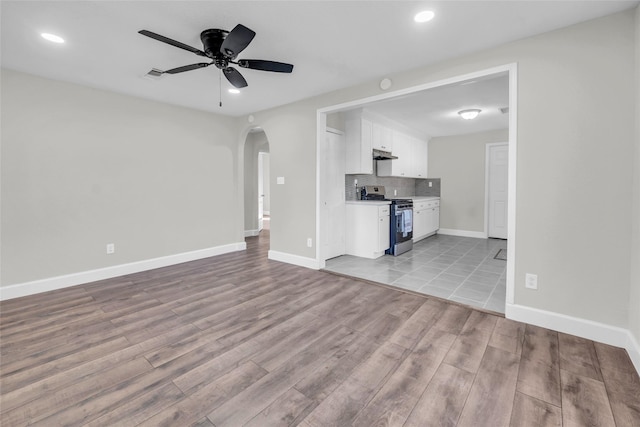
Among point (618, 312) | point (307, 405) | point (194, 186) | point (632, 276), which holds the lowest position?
point (307, 405)

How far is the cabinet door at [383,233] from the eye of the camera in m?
4.64

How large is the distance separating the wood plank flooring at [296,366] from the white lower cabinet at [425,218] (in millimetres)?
3146

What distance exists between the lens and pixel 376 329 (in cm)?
239

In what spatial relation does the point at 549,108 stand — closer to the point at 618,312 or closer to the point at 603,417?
the point at 618,312

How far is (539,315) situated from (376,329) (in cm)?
142

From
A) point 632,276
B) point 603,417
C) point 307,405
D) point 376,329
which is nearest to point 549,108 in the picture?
point 632,276

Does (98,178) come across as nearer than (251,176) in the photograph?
Yes

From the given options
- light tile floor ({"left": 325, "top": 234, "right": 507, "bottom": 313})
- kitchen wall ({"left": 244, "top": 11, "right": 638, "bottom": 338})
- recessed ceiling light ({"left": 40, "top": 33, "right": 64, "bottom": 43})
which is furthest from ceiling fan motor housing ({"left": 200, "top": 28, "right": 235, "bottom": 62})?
light tile floor ({"left": 325, "top": 234, "right": 507, "bottom": 313})

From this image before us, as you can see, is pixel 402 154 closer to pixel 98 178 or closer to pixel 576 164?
pixel 576 164

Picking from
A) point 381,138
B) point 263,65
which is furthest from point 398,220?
point 263,65

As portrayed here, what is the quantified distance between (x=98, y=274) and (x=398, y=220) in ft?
14.9

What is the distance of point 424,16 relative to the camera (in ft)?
7.01

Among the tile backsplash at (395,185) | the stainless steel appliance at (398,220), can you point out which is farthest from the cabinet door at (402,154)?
the stainless steel appliance at (398,220)

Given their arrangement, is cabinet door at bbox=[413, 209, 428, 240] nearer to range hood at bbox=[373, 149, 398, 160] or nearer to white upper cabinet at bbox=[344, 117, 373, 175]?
range hood at bbox=[373, 149, 398, 160]
